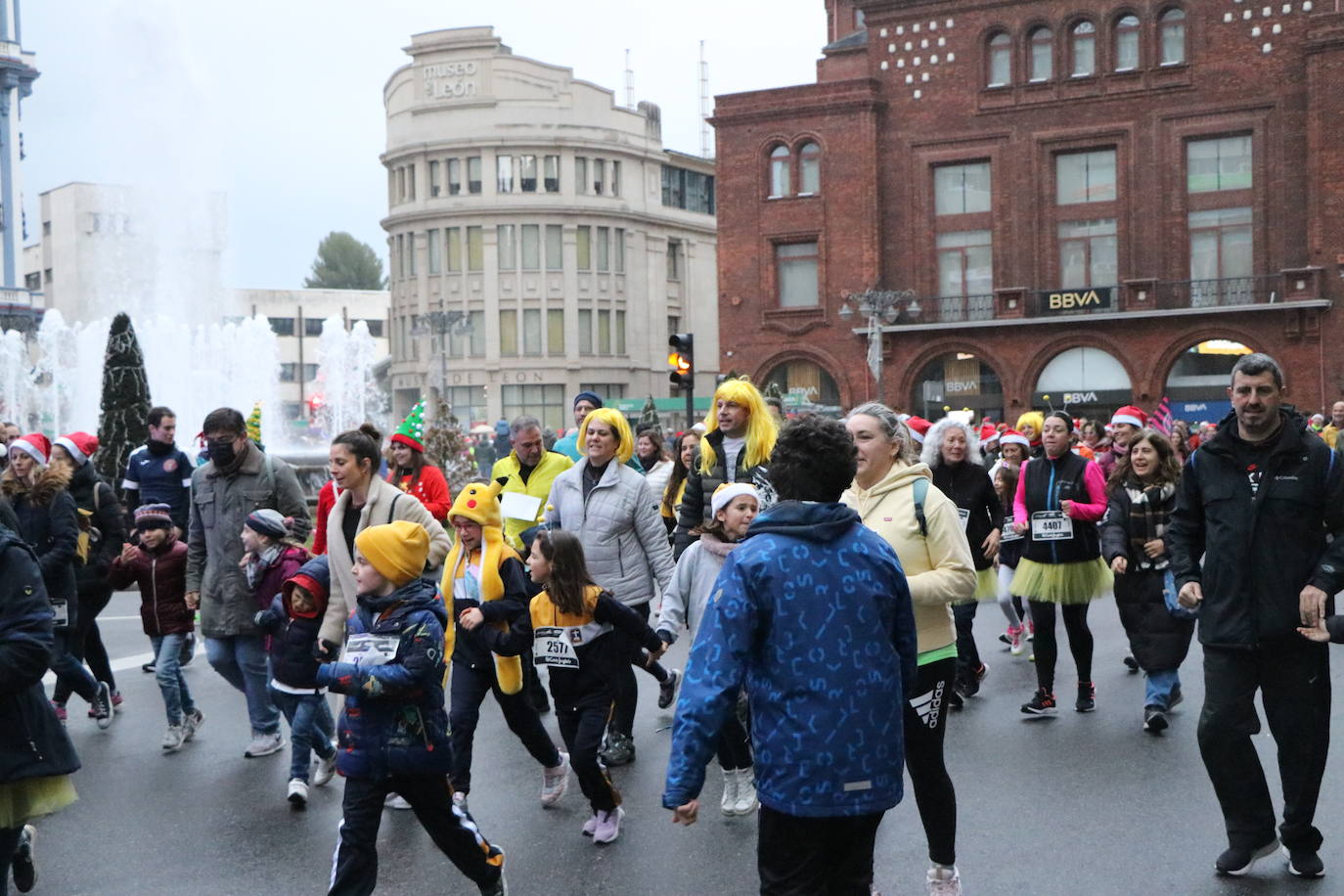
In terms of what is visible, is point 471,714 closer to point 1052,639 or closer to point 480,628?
point 480,628

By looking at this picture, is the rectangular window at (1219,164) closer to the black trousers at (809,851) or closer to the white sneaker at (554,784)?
the white sneaker at (554,784)

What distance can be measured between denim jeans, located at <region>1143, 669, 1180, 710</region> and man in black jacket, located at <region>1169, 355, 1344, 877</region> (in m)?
2.83

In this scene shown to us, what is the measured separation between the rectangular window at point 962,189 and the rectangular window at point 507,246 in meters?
26.6

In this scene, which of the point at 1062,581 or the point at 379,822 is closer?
the point at 379,822

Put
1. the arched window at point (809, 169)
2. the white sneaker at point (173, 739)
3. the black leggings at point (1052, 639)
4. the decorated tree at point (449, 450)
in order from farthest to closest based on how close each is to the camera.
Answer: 1. the arched window at point (809, 169)
2. the decorated tree at point (449, 450)
3. the black leggings at point (1052, 639)
4. the white sneaker at point (173, 739)

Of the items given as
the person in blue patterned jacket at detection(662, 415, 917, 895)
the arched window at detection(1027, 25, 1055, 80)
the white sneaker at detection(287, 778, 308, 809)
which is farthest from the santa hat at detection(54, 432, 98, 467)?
the arched window at detection(1027, 25, 1055, 80)

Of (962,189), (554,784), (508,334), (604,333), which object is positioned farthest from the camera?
(604,333)

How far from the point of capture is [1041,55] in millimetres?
43781

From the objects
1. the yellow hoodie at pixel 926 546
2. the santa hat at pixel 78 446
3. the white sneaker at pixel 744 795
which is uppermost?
the santa hat at pixel 78 446

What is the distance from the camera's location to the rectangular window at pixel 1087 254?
143 ft

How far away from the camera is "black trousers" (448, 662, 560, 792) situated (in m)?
7.19

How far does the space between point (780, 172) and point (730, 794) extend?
135ft

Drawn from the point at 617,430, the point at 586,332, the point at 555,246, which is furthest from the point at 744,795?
the point at 555,246

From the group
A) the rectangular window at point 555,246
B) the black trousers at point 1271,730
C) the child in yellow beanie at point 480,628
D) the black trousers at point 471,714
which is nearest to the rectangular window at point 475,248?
the rectangular window at point 555,246
